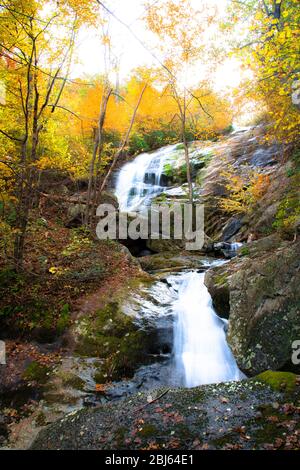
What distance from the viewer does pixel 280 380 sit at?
4137 mm

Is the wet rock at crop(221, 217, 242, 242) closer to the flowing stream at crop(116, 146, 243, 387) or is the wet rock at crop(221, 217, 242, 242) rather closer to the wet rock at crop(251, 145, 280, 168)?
the wet rock at crop(251, 145, 280, 168)

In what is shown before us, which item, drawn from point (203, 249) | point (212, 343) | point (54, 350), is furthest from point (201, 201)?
point (54, 350)

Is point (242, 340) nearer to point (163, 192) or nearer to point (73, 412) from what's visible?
point (73, 412)

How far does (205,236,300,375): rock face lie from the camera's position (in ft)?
15.7

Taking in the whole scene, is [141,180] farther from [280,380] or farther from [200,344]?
[280,380]

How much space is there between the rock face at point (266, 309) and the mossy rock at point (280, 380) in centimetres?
41

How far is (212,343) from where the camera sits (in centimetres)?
645

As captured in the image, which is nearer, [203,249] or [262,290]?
[262,290]

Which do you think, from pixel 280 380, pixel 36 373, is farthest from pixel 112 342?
pixel 280 380

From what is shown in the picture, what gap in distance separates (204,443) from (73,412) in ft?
6.75

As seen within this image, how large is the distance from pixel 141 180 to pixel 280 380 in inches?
630

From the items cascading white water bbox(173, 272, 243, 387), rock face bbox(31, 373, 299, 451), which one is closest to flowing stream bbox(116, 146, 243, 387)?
cascading white water bbox(173, 272, 243, 387)

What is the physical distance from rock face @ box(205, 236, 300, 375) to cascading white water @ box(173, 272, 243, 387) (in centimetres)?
74
